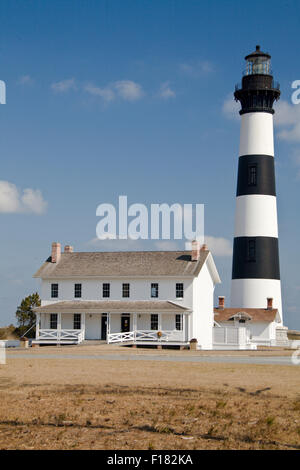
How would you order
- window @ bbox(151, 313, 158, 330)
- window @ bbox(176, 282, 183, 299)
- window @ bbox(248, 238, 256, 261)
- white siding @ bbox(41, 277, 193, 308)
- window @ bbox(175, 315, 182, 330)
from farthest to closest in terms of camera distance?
window @ bbox(248, 238, 256, 261), window @ bbox(176, 282, 183, 299), white siding @ bbox(41, 277, 193, 308), window @ bbox(151, 313, 158, 330), window @ bbox(175, 315, 182, 330)

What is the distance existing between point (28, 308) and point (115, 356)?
70.3 feet

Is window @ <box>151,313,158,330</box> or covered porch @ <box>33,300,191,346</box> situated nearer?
covered porch @ <box>33,300,191,346</box>

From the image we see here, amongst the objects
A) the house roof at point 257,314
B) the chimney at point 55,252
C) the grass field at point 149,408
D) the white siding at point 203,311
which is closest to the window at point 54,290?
the chimney at point 55,252

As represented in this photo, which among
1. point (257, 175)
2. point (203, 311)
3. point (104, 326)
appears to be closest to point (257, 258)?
point (203, 311)

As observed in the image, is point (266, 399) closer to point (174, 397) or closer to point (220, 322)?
point (174, 397)

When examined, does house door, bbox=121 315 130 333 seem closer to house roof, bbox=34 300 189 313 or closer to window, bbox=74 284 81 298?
house roof, bbox=34 300 189 313

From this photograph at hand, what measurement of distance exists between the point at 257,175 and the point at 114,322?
15.0 m

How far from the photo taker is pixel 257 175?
4959cm

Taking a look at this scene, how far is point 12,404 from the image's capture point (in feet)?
54.3

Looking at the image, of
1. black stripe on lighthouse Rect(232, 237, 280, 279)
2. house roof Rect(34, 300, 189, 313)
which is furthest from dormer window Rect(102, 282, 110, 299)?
black stripe on lighthouse Rect(232, 237, 280, 279)

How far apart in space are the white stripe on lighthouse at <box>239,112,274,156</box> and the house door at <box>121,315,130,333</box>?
589 inches

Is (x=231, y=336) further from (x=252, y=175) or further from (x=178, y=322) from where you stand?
(x=252, y=175)

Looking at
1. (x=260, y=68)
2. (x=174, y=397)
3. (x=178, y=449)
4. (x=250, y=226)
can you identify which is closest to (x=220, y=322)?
(x=250, y=226)

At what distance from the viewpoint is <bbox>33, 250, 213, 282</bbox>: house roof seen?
1908 inches
